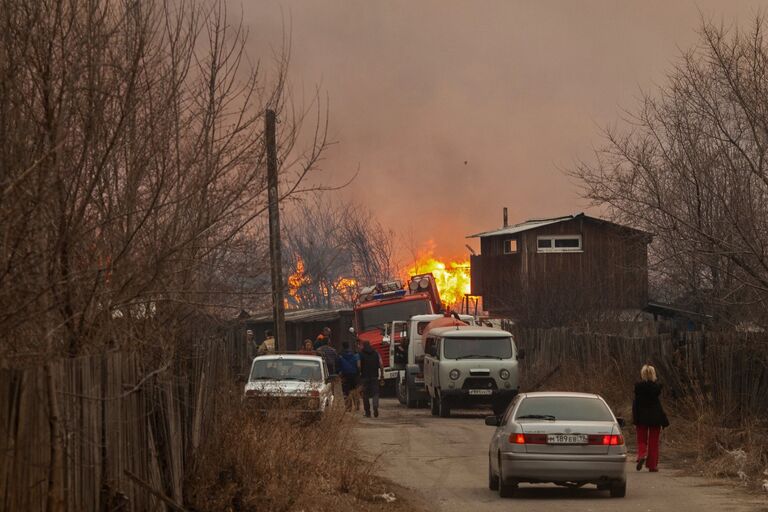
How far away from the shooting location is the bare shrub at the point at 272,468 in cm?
1355

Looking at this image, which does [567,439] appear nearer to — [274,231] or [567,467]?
[567,467]

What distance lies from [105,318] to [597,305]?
134 ft

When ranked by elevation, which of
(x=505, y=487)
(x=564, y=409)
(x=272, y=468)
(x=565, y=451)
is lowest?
(x=505, y=487)

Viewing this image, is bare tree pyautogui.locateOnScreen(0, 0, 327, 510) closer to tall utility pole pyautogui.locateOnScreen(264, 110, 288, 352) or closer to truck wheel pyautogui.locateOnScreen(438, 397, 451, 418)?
tall utility pole pyautogui.locateOnScreen(264, 110, 288, 352)

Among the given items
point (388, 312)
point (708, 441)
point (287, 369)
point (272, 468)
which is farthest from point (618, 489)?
point (388, 312)

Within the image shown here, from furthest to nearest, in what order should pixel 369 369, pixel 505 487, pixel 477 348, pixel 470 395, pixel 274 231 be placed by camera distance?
1. pixel 477 348
2. pixel 470 395
3. pixel 369 369
4. pixel 274 231
5. pixel 505 487

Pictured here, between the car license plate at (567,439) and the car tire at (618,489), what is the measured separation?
0.87 meters

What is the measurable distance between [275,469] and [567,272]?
42.6 metres

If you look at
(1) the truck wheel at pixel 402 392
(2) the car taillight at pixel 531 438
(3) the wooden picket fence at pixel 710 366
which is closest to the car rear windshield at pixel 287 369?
(3) the wooden picket fence at pixel 710 366

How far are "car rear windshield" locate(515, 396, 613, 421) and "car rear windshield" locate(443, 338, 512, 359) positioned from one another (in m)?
16.8

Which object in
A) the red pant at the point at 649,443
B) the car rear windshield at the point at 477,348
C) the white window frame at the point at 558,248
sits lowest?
the red pant at the point at 649,443

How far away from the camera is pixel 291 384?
25.8 m

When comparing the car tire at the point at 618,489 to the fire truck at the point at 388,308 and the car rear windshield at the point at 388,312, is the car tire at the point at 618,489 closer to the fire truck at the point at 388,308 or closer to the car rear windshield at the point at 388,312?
the fire truck at the point at 388,308

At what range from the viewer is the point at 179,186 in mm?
10750
